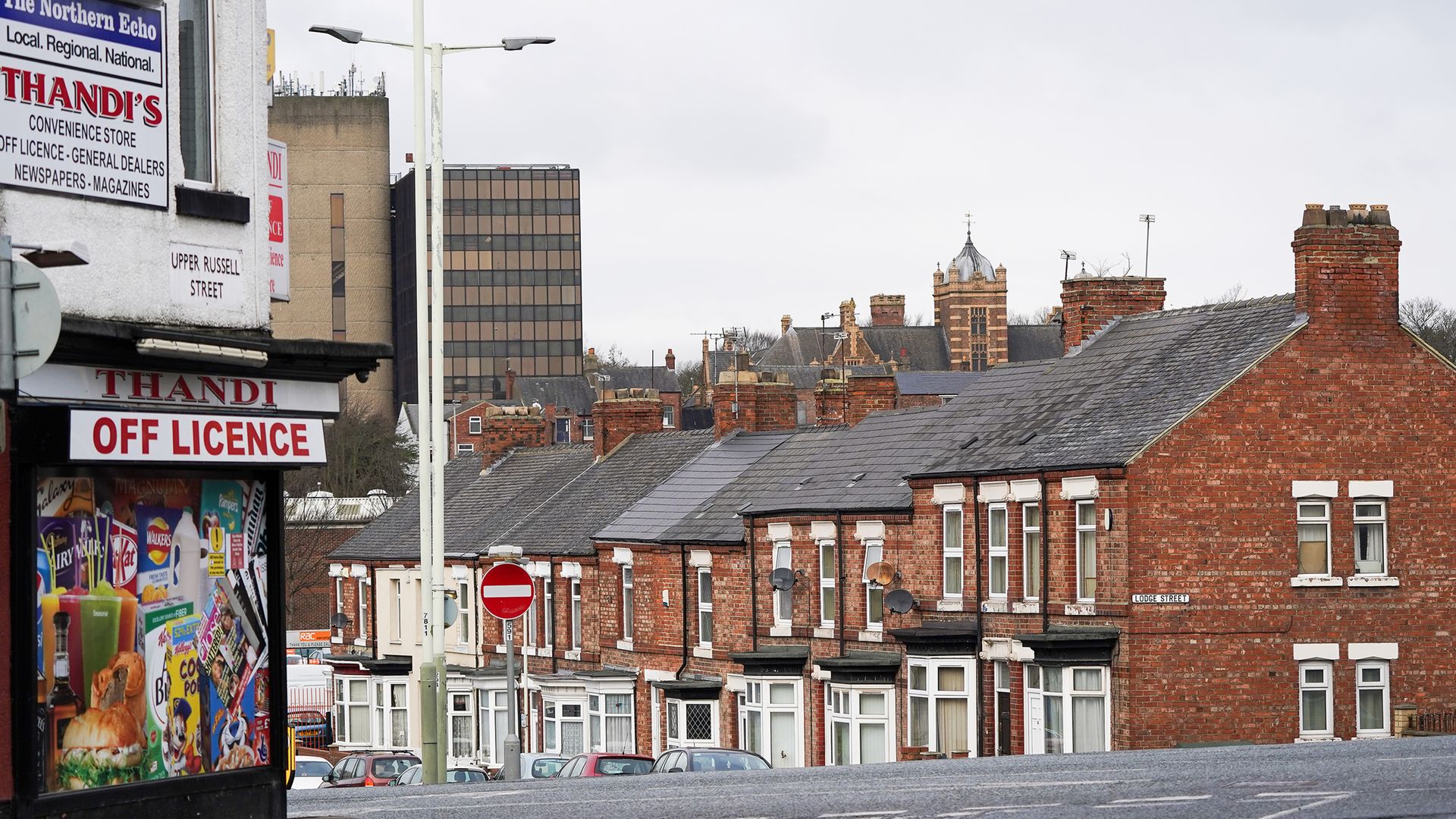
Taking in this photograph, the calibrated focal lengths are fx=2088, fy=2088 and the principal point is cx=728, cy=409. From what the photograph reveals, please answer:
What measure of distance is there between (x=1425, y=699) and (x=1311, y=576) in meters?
2.78

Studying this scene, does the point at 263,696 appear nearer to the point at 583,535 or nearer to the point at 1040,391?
the point at 1040,391

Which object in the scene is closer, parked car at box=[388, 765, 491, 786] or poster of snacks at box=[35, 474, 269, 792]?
poster of snacks at box=[35, 474, 269, 792]

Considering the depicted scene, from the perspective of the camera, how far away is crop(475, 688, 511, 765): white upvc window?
53.8m

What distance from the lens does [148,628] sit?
46.0ft

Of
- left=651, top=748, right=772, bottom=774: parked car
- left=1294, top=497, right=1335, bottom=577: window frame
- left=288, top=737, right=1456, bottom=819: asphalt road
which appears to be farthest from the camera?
left=1294, top=497, right=1335, bottom=577: window frame

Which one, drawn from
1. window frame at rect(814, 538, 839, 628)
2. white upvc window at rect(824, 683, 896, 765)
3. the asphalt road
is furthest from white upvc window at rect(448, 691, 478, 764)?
the asphalt road

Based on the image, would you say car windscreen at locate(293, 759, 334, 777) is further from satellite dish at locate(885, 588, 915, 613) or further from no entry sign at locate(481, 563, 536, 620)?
no entry sign at locate(481, 563, 536, 620)

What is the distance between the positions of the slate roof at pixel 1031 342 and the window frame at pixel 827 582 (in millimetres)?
96241

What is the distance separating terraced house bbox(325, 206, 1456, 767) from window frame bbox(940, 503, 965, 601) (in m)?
0.04

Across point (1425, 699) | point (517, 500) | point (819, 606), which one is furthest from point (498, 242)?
point (1425, 699)

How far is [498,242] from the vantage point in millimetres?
153500

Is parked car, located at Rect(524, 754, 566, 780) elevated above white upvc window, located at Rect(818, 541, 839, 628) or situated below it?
below

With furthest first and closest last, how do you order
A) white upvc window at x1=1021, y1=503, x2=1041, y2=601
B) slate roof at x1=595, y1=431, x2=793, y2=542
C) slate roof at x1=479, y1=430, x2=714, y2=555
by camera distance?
slate roof at x1=479, y1=430, x2=714, y2=555, slate roof at x1=595, y1=431, x2=793, y2=542, white upvc window at x1=1021, y1=503, x2=1041, y2=601

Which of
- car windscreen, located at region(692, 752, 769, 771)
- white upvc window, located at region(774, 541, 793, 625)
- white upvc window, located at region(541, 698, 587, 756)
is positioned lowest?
white upvc window, located at region(541, 698, 587, 756)
